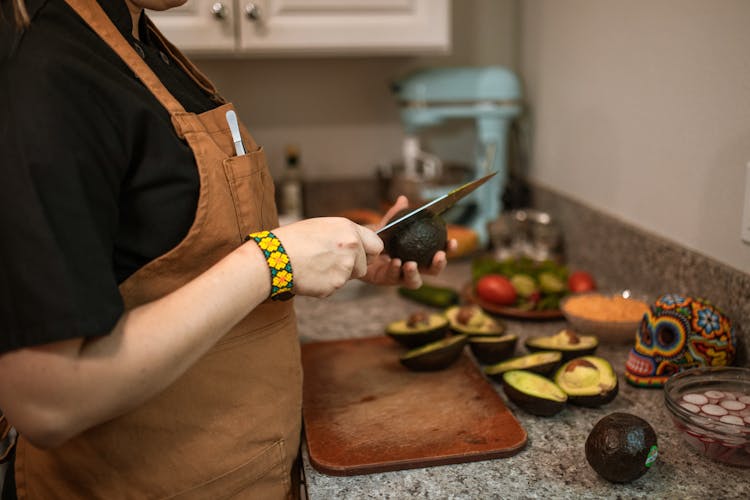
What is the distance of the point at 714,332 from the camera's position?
40.0 inches

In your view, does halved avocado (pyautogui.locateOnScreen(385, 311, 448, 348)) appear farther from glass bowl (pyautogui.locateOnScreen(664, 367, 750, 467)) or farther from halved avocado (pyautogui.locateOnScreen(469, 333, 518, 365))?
glass bowl (pyautogui.locateOnScreen(664, 367, 750, 467))

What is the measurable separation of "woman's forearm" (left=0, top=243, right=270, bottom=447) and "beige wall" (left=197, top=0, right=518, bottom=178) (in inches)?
56.7

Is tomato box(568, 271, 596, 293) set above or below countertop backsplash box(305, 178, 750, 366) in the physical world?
below

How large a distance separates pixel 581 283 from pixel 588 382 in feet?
1.60

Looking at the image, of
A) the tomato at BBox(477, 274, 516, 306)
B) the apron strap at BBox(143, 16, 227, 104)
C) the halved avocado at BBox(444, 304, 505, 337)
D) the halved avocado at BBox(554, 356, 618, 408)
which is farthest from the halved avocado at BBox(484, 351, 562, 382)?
the apron strap at BBox(143, 16, 227, 104)

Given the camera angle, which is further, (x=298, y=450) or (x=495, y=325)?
(x=495, y=325)

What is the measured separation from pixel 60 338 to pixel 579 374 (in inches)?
27.9

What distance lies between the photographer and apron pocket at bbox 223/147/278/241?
33.0 inches

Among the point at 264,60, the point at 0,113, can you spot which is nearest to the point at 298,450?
the point at 0,113

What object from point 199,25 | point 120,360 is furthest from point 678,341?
point 199,25

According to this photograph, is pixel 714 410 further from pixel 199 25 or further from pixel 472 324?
pixel 199 25

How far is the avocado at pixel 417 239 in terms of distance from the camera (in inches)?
40.3

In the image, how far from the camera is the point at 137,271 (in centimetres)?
76

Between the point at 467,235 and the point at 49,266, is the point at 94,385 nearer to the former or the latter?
the point at 49,266
